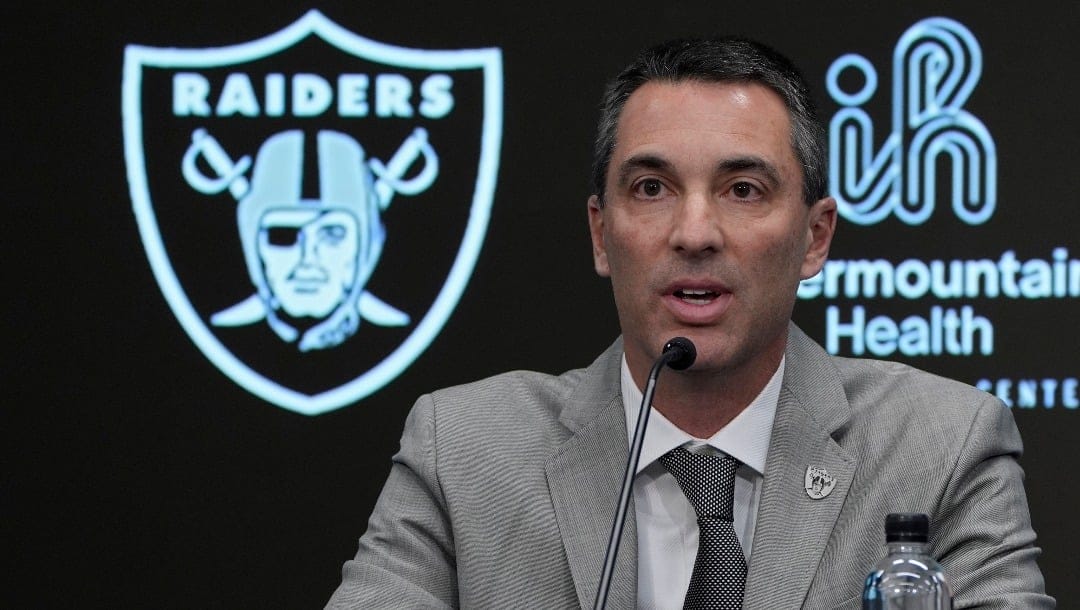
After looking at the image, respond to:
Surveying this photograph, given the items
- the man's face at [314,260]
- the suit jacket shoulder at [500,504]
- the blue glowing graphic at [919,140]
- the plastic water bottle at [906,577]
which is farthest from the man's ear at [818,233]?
the man's face at [314,260]

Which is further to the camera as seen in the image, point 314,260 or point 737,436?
point 314,260

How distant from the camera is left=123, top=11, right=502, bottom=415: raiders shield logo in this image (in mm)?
3588

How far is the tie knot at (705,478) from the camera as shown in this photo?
212 centimetres

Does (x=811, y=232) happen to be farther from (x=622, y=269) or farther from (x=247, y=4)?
(x=247, y=4)

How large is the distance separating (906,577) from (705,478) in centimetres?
50

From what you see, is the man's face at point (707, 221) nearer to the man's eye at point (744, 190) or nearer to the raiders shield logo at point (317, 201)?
the man's eye at point (744, 190)

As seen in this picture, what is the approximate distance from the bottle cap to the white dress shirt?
0.50m

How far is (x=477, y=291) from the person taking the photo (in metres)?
3.59

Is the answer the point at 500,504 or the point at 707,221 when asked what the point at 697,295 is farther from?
the point at 500,504

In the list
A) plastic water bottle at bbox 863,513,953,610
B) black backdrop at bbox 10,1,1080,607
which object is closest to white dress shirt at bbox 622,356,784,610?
plastic water bottle at bbox 863,513,953,610

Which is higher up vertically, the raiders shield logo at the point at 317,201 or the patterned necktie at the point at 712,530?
the raiders shield logo at the point at 317,201

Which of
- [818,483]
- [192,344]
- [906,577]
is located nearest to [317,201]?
[192,344]

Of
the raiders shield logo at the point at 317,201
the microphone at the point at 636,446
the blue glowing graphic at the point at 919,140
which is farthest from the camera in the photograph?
the raiders shield logo at the point at 317,201

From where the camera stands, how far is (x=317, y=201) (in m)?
3.59
